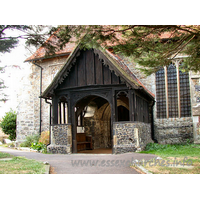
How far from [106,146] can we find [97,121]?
220 centimetres

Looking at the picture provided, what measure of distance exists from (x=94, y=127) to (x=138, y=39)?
31.5ft

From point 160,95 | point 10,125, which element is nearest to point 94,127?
point 160,95

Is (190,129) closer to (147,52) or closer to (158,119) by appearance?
(158,119)

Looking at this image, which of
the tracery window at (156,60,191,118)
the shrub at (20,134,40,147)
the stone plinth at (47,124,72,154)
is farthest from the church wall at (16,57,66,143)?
the tracery window at (156,60,191,118)

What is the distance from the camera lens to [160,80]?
16.7 meters

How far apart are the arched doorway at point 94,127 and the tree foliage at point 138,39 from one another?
6.88 m

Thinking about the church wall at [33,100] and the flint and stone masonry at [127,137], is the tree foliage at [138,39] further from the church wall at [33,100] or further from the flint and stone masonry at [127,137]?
the church wall at [33,100]

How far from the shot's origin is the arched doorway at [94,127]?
51.2 ft

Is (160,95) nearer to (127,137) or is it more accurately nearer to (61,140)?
(127,137)

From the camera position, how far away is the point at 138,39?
791cm

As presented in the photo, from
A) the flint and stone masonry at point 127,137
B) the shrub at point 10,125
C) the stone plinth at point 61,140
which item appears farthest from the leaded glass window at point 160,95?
the shrub at point 10,125

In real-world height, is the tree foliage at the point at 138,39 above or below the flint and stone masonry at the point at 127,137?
above

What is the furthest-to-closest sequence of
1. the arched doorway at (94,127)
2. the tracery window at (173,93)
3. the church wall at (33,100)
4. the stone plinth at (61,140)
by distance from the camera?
1. the church wall at (33,100)
2. the tracery window at (173,93)
3. the arched doorway at (94,127)
4. the stone plinth at (61,140)

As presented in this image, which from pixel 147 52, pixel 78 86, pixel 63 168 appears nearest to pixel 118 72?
pixel 78 86
